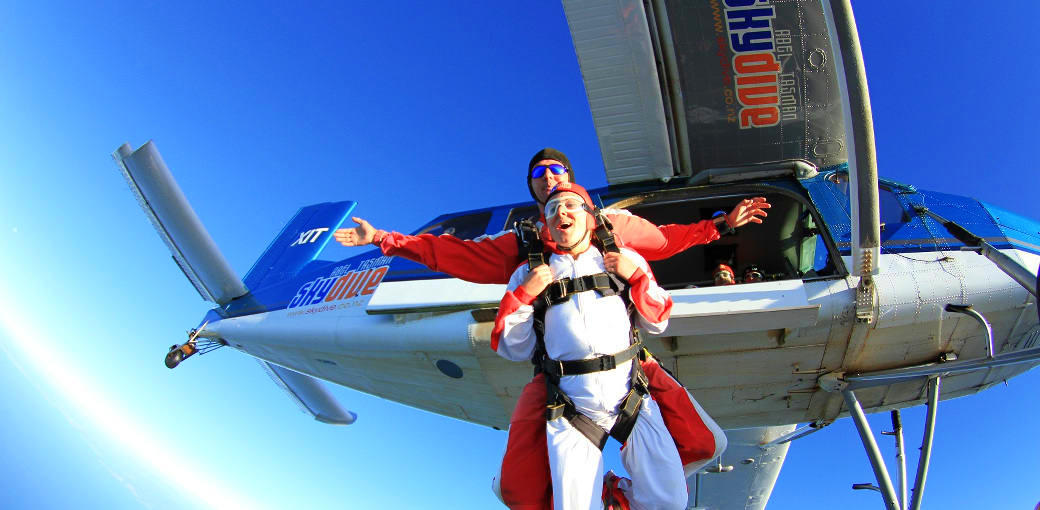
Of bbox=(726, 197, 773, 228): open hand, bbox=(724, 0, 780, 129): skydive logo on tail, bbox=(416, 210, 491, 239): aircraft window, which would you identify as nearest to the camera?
bbox=(726, 197, 773, 228): open hand

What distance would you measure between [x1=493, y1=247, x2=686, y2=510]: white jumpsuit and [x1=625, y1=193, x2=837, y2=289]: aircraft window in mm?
4114

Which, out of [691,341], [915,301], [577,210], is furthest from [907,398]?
[577,210]

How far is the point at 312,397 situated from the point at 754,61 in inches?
331

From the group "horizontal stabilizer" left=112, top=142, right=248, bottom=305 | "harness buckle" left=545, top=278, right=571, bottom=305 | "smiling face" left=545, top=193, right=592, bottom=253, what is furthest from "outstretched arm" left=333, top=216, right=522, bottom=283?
"horizontal stabilizer" left=112, top=142, right=248, bottom=305

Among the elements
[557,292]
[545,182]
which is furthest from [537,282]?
[545,182]

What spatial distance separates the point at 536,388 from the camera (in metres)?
2.87

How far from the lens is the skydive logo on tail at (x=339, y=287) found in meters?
5.76

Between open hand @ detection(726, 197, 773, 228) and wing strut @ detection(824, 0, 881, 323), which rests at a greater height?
wing strut @ detection(824, 0, 881, 323)

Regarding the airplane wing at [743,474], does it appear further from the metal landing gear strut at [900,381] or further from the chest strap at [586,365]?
the chest strap at [586,365]

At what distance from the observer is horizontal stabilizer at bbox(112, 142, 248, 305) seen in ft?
21.1

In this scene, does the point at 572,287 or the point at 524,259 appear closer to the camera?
the point at 572,287

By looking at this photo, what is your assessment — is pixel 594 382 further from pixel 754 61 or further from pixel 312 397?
pixel 312 397

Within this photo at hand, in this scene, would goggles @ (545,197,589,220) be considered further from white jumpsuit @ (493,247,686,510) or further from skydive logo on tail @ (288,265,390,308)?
skydive logo on tail @ (288,265,390,308)

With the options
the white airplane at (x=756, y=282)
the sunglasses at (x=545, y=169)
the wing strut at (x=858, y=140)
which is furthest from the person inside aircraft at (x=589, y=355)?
the wing strut at (x=858, y=140)
